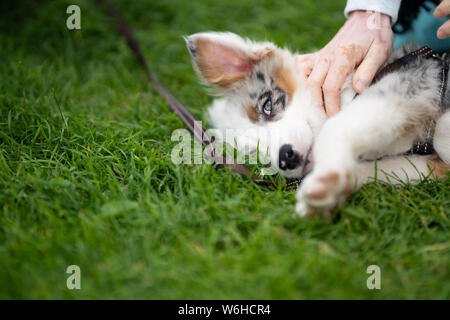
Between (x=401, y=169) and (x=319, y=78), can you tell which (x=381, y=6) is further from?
(x=401, y=169)

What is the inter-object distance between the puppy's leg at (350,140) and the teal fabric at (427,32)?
1.18 m

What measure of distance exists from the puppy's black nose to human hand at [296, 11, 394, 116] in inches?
15.5

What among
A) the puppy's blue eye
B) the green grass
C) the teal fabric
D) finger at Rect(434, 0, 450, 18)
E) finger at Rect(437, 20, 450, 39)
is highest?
the teal fabric

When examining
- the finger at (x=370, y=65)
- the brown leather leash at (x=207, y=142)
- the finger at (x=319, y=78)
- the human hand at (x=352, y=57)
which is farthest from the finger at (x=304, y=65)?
the brown leather leash at (x=207, y=142)

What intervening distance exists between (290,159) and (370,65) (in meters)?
0.82

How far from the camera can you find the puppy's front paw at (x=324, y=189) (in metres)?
1.69

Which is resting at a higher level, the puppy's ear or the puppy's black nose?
the puppy's ear

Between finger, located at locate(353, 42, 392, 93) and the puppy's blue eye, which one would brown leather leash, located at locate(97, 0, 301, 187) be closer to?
the puppy's blue eye

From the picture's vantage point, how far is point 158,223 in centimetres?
188

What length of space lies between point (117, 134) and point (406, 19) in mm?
2689

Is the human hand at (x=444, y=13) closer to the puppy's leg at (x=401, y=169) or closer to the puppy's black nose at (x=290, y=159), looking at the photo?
the puppy's leg at (x=401, y=169)

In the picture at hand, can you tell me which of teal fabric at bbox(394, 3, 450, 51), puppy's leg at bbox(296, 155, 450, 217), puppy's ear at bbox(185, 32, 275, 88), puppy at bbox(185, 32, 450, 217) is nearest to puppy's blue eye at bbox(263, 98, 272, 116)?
puppy at bbox(185, 32, 450, 217)

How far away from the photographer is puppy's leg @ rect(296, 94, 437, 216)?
171 cm

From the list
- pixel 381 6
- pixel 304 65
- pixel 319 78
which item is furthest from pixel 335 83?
pixel 381 6
